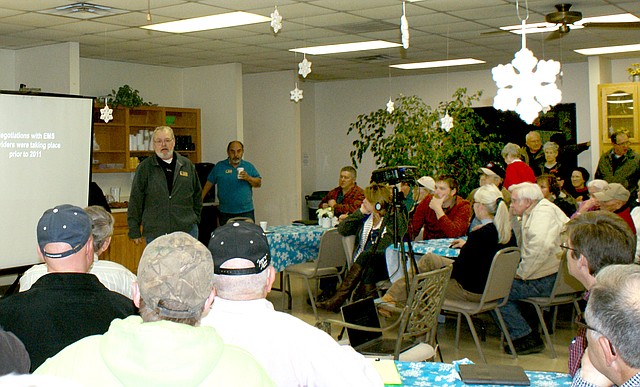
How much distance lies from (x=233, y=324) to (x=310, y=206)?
11162 millimetres

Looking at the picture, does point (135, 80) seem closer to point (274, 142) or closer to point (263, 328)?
point (274, 142)

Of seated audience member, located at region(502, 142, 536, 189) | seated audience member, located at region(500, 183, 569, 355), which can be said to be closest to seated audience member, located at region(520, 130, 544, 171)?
seated audience member, located at region(502, 142, 536, 189)

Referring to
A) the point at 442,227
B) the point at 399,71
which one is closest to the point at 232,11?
the point at 442,227

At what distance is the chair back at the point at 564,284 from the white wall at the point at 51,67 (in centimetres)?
601

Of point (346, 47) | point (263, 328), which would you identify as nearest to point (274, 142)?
point (346, 47)

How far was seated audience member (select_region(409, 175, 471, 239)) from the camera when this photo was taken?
23.2 ft

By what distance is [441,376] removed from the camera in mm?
2832

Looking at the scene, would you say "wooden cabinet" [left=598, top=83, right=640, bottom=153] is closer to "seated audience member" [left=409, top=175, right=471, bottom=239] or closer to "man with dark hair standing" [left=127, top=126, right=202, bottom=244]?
"seated audience member" [left=409, top=175, right=471, bottom=239]

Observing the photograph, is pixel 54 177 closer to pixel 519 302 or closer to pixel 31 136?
pixel 31 136

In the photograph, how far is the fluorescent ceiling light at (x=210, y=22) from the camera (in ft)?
24.9

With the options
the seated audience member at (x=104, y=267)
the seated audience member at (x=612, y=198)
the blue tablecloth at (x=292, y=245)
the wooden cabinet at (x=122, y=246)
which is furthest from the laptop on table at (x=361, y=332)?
the wooden cabinet at (x=122, y=246)

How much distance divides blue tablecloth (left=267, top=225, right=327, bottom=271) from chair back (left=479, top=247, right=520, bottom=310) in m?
2.37

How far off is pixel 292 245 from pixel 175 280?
5.71 meters

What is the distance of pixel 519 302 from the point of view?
6.51 metres
